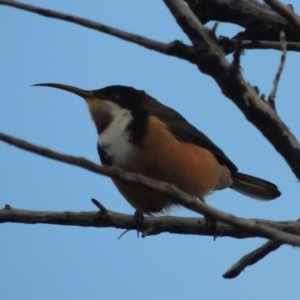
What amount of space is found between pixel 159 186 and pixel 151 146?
9.67 feet

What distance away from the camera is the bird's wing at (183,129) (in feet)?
18.1

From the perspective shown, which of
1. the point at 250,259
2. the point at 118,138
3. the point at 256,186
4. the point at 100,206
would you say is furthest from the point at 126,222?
the point at 256,186

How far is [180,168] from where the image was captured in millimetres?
5215

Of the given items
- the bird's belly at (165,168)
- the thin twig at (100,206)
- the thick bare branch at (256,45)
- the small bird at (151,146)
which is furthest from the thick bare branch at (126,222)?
the thick bare branch at (256,45)

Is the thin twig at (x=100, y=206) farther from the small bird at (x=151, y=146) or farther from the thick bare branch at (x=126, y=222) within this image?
the small bird at (x=151, y=146)

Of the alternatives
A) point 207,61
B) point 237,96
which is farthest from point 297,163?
point 207,61

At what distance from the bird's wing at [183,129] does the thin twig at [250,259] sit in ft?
6.38

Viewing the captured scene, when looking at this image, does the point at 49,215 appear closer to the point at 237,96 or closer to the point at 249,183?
the point at 237,96

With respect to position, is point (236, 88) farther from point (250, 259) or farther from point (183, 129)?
point (183, 129)

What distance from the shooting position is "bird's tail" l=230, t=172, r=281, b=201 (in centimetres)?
629

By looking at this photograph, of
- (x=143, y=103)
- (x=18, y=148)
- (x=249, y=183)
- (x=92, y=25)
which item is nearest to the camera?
(x=18, y=148)

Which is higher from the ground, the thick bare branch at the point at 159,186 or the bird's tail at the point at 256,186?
the bird's tail at the point at 256,186

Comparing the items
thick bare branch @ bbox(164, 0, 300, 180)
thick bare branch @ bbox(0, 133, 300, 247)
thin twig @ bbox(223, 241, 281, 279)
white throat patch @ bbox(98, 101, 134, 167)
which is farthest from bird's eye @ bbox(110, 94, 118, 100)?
thick bare branch @ bbox(0, 133, 300, 247)

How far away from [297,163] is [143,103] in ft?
9.97
